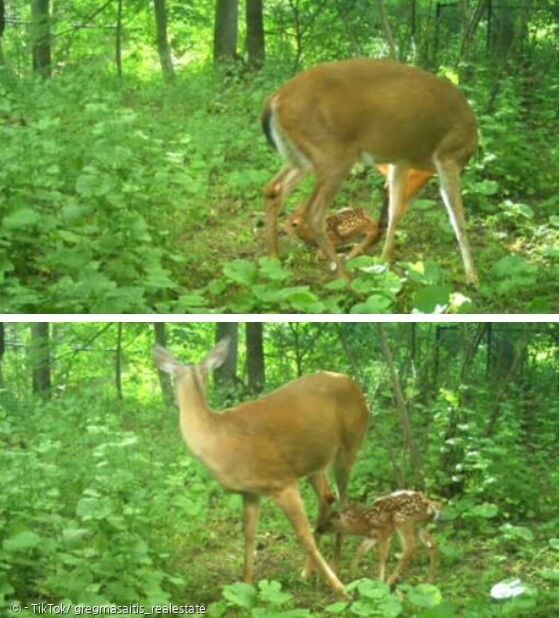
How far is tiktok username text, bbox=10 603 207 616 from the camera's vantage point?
6.29 meters

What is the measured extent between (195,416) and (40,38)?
2.21m

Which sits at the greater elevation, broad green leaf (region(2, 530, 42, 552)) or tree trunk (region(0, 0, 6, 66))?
tree trunk (region(0, 0, 6, 66))

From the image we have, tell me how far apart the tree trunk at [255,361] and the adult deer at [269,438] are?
0.85 m

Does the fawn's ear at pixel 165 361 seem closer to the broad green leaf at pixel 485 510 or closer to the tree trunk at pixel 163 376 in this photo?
the tree trunk at pixel 163 376

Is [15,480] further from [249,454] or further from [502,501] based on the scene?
[502,501]

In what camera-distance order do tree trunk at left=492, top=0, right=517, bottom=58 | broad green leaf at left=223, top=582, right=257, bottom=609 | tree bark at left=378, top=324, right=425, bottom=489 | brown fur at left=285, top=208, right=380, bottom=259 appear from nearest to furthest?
broad green leaf at left=223, top=582, right=257, bottom=609, brown fur at left=285, top=208, right=380, bottom=259, tree bark at left=378, top=324, right=425, bottom=489, tree trunk at left=492, top=0, right=517, bottom=58

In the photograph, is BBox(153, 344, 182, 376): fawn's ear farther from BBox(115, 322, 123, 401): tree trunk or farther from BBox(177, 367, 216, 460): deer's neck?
BBox(115, 322, 123, 401): tree trunk

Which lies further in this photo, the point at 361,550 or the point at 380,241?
the point at 380,241

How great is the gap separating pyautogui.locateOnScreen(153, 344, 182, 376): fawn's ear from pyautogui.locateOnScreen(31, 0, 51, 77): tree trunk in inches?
74.6

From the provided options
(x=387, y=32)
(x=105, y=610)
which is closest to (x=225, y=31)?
(x=387, y=32)

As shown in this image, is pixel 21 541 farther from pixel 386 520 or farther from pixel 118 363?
pixel 118 363

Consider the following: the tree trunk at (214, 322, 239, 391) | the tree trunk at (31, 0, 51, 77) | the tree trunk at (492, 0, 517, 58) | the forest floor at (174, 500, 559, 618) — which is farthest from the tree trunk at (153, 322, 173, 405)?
the tree trunk at (492, 0, 517, 58)

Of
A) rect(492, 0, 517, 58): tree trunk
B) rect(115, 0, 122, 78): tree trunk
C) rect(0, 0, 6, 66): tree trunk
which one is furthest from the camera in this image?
rect(492, 0, 517, 58): tree trunk

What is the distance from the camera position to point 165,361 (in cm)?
648
